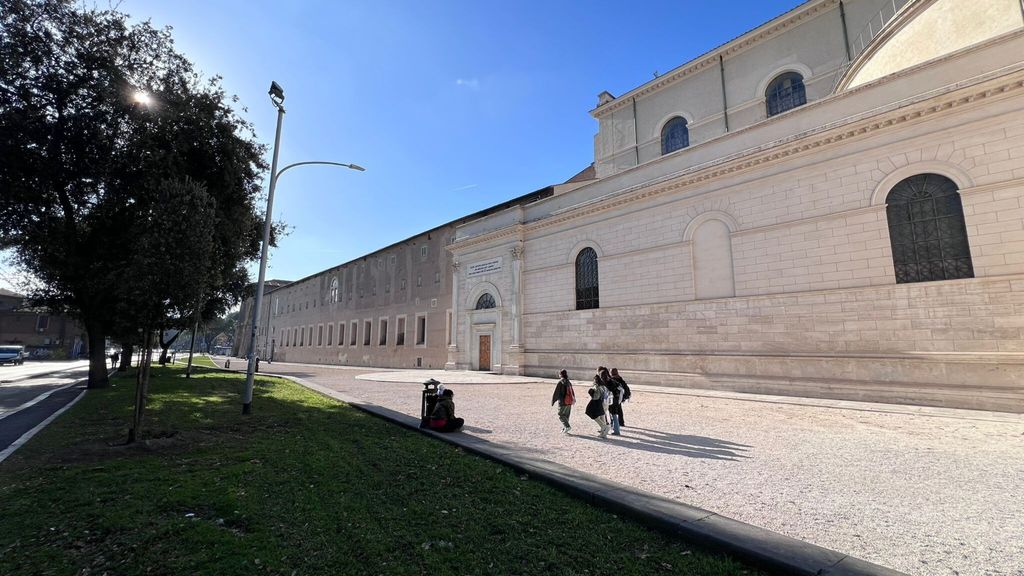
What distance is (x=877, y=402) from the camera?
13102mm

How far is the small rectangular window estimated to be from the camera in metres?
38.4

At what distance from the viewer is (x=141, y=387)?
25.2 ft

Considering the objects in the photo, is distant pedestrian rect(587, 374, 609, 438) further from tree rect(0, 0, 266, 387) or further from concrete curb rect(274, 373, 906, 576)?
tree rect(0, 0, 266, 387)

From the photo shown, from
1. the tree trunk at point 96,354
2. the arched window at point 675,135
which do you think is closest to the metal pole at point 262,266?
the tree trunk at point 96,354

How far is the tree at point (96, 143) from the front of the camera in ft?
39.3

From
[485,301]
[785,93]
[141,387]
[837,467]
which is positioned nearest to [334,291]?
[485,301]

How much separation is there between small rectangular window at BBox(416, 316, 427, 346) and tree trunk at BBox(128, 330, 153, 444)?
99.6 ft

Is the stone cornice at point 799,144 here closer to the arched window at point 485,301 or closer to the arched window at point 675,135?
the arched window at point 485,301

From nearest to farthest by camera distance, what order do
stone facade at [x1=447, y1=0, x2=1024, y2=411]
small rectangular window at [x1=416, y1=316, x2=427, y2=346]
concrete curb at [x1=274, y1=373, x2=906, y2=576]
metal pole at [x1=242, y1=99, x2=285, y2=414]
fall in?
1. concrete curb at [x1=274, y1=373, x2=906, y2=576]
2. metal pole at [x1=242, y1=99, x2=285, y2=414]
3. stone facade at [x1=447, y1=0, x2=1024, y2=411]
4. small rectangular window at [x1=416, y1=316, x2=427, y2=346]

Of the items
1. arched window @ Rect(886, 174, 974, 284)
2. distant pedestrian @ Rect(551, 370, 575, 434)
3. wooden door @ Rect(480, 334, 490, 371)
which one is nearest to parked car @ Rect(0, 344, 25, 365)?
wooden door @ Rect(480, 334, 490, 371)

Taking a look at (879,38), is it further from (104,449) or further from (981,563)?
(104,449)

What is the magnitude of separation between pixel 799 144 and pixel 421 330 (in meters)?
31.9

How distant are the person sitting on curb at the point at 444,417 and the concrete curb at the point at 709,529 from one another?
2.72m

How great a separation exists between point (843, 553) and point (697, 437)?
5402mm
